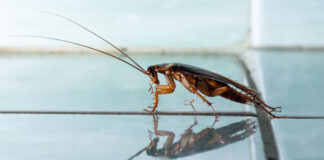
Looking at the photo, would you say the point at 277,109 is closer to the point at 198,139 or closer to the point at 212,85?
the point at 212,85

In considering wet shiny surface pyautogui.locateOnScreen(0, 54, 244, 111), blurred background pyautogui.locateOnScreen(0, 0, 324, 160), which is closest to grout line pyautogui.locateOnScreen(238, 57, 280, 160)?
blurred background pyautogui.locateOnScreen(0, 0, 324, 160)

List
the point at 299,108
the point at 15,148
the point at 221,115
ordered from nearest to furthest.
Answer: the point at 15,148 → the point at 221,115 → the point at 299,108

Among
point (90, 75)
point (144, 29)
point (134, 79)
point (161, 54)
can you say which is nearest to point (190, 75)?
point (134, 79)

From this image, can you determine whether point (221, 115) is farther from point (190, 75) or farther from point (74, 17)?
point (74, 17)

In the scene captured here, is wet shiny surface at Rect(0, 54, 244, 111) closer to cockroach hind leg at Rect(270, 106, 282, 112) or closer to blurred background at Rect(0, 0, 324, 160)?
blurred background at Rect(0, 0, 324, 160)

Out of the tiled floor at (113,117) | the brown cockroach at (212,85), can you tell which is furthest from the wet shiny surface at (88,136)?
the brown cockroach at (212,85)

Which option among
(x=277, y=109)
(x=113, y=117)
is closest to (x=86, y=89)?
(x=113, y=117)
